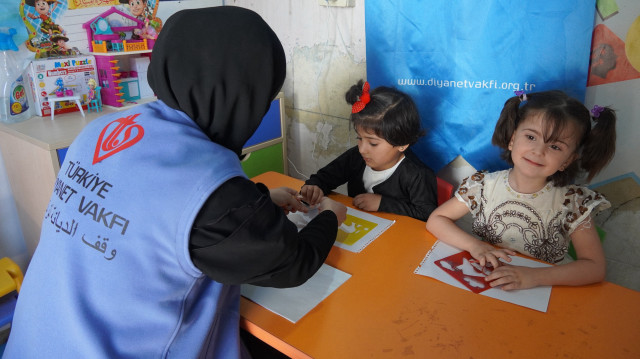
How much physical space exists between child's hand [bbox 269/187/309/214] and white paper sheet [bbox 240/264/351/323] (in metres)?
0.29

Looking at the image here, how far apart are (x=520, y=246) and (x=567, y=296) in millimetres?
442

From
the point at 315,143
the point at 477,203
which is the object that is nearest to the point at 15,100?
the point at 315,143

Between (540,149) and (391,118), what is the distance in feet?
1.87

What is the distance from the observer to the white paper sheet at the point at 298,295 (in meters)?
1.05

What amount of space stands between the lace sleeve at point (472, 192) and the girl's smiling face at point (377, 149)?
334 millimetres

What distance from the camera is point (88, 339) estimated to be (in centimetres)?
83

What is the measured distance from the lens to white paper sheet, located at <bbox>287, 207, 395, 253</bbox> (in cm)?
134

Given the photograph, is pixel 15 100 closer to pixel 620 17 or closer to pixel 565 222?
pixel 565 222

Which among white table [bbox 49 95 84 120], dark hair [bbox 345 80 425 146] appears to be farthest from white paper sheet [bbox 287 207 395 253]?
white table [bbox 49 95 84 120]

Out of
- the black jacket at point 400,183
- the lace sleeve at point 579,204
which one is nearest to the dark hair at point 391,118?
the black jacket at point 400,183

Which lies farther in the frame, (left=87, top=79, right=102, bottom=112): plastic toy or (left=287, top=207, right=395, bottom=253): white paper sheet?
(left=87, top=79, right=102, bottom=112): plastic toy

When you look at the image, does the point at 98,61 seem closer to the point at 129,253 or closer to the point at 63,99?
the point at 63,99

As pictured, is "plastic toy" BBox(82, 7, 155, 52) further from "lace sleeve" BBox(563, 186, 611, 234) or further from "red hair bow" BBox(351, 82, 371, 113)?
"lace sleeve" BBox(563, 186, 611, 234)

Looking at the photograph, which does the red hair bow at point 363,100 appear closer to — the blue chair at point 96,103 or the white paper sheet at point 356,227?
the white paper sheet at point 356,227
